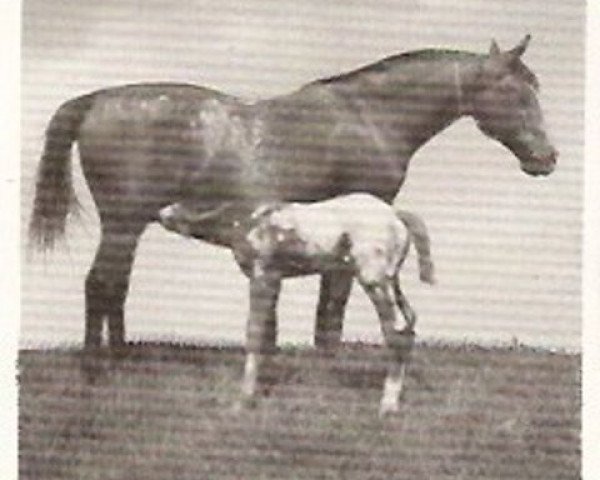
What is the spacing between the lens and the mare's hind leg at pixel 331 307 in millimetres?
691

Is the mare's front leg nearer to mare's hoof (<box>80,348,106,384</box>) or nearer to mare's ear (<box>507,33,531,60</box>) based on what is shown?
mare's hoof (<box>80,348,106,384</box>)

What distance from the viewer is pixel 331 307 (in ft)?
2.27

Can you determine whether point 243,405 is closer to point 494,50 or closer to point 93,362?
point 93,362

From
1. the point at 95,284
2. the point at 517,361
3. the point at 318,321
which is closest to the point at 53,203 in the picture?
the point at 95,284

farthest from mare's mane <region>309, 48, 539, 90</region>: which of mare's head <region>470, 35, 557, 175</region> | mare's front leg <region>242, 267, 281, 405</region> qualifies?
mare's front leg <region>242, 267, 281, 405</region>

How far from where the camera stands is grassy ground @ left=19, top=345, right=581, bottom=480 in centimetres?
69

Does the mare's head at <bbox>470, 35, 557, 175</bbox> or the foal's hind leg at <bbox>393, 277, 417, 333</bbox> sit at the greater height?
the mare's head at <bbox>470, 35, 557, 175</bbox>

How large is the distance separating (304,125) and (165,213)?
0.28 ft

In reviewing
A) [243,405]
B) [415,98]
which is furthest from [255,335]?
[415,98]

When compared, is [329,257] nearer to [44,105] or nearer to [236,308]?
[236,308]

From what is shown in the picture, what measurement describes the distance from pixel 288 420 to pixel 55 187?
0.55ft

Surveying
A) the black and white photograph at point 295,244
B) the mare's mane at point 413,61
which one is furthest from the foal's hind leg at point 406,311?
the mare's mane at point 413,61

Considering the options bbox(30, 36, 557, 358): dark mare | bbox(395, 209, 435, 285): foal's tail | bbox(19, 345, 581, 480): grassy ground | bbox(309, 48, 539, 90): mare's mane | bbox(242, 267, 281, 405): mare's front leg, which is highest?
bbox(309, 48, 539, 90): mare's mane

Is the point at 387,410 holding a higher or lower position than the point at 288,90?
lower
